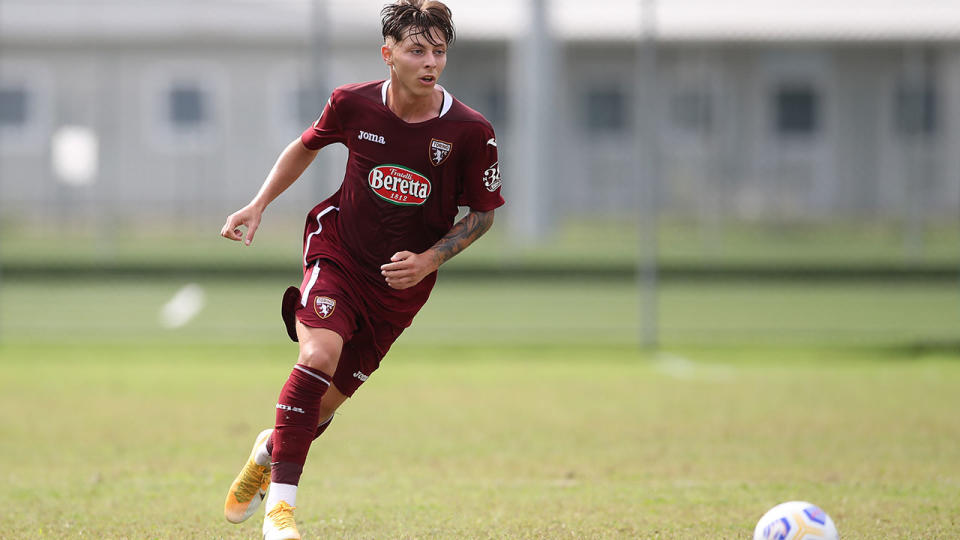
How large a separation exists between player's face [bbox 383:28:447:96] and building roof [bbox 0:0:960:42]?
1044 cm

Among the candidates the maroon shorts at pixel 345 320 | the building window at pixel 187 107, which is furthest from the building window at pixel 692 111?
the maroon shorts at pixel 345 320

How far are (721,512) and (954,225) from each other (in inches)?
504

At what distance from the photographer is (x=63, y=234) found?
17.9 m

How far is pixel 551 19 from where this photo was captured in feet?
55.7

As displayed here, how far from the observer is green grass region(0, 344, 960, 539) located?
211 inches

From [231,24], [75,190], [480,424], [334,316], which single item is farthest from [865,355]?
[75,190]

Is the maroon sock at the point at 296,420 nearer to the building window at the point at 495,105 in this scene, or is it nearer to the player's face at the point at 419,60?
the player's face at the point at 419,60

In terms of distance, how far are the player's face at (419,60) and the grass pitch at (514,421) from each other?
72.6 inches

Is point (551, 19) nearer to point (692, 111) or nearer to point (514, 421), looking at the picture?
point (692, 111)

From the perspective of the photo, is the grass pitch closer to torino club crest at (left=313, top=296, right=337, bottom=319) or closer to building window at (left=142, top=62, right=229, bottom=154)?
torino club crest at (left=313, top=296, right=337, bottom=319)

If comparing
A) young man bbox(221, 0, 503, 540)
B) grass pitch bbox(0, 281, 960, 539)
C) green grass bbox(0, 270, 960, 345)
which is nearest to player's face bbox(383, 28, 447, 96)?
young man bbox(221, 0, 503, 540)

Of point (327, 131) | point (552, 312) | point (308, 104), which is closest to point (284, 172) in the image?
point (327, 131)

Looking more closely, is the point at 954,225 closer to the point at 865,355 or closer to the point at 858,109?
the point at 858,109

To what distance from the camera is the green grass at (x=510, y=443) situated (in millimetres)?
5359
